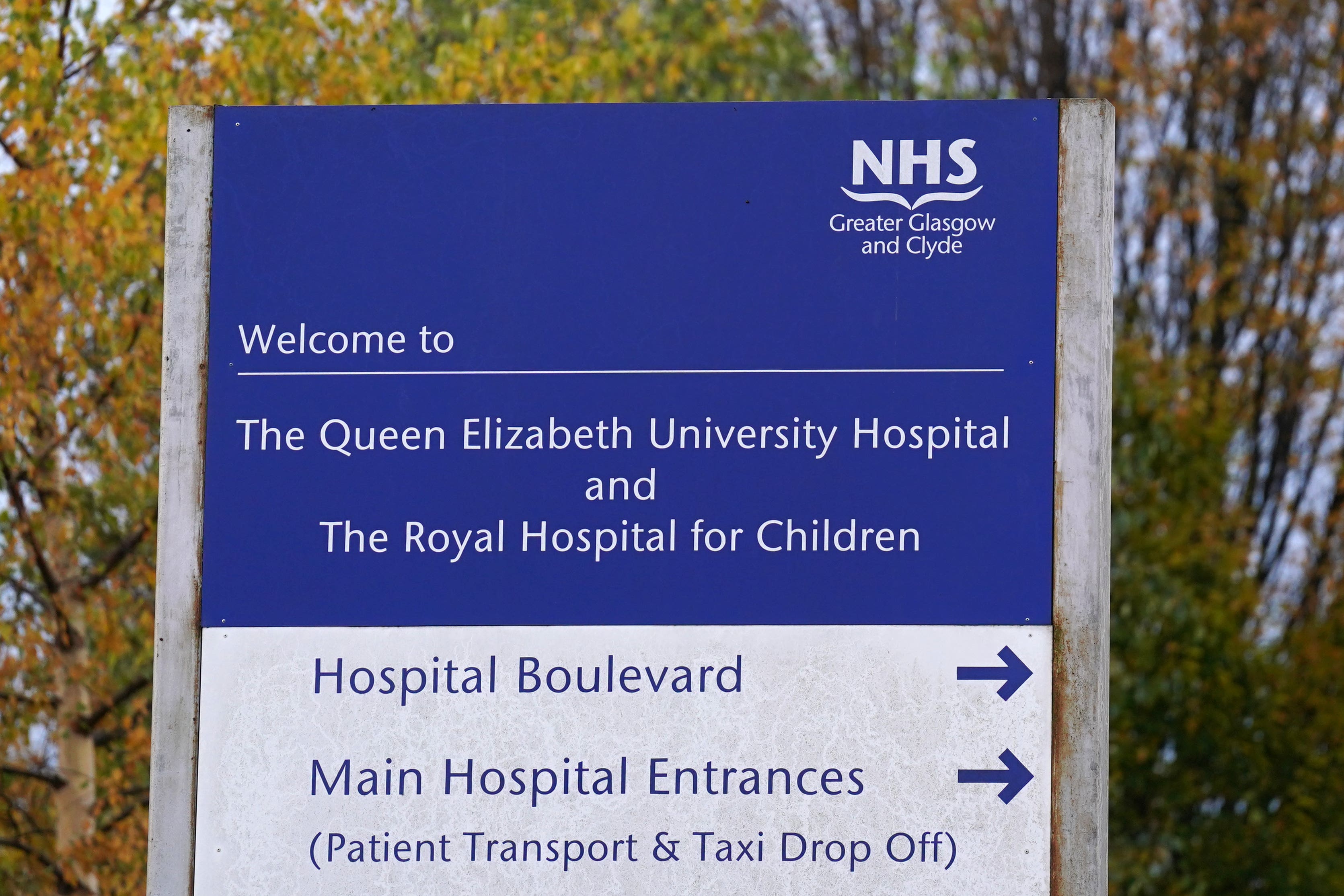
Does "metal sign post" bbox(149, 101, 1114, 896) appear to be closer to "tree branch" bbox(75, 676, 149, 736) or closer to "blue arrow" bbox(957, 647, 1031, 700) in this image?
"blue arrow" bbox(957, 647, 1031, 700)

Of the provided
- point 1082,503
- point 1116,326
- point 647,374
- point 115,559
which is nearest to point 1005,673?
point 1082,503

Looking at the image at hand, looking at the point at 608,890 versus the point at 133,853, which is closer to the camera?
the point at 608,890

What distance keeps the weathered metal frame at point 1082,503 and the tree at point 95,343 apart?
4.86 m

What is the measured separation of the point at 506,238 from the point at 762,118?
1.92 feet

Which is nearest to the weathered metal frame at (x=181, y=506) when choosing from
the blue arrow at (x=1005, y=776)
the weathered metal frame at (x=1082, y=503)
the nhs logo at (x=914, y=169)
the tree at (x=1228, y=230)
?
the nhs logo at (x=914, y=169)

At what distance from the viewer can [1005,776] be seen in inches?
139

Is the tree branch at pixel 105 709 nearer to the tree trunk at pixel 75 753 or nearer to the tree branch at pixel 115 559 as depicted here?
the tree trunk at pixel 75 753

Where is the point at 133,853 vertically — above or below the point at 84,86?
below

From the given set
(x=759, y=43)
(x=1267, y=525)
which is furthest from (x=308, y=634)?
(x=1267, y=525)

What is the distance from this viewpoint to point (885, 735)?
3551 millimetres

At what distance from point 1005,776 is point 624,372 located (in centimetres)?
111

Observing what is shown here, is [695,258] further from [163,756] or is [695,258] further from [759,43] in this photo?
[759,43]

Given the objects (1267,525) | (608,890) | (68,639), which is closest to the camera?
(608,890)

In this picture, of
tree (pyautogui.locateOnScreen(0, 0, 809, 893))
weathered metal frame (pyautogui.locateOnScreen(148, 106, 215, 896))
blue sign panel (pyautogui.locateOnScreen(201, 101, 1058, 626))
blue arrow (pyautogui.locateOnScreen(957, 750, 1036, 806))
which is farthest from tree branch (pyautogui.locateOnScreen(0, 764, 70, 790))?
blue arrow (pyautogui.locateOnScreen(957, 750, 1036, 806))
